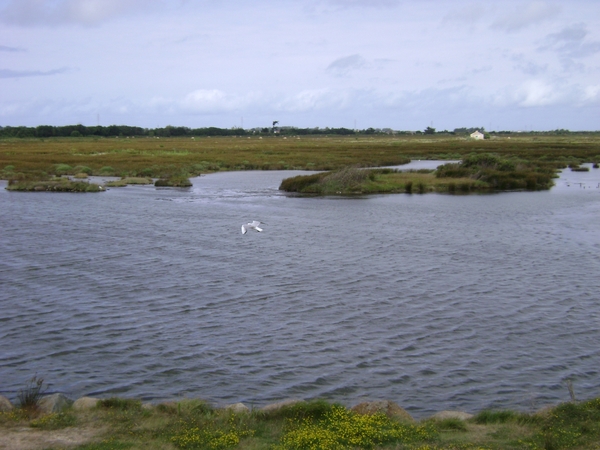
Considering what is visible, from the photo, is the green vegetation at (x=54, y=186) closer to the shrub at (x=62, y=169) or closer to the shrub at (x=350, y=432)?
the shrub at (x=62, y=169)

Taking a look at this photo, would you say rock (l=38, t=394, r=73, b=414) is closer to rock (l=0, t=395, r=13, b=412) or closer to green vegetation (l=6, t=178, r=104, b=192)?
rock (l=0, t=395, r=13, b=412)

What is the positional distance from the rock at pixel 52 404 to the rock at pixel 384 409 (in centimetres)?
Result: 465

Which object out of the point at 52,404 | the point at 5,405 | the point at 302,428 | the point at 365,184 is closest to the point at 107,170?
the point at 365,184

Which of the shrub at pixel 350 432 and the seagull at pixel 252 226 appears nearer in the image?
the shrub at pixel 350 432

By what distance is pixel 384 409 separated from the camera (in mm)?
10188

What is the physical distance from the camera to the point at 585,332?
16.0 metres

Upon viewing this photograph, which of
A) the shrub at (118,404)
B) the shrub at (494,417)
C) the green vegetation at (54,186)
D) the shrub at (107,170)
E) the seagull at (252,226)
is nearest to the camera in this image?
the shrub at (494,417)

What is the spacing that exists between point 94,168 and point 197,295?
53328 mm

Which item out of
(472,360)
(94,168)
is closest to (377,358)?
(472,360)

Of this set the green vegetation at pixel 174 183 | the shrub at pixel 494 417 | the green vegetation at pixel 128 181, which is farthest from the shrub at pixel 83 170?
the shrub at pixel 494 417

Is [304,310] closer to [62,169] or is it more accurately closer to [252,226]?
[252,226]

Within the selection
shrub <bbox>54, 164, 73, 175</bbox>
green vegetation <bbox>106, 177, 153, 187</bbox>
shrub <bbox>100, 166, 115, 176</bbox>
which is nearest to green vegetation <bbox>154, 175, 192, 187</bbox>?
green vegetation <bbox>106, 177, 153, 187</bbox>

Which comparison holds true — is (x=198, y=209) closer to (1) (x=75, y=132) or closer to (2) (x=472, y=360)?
(2) (x=472, y=360)

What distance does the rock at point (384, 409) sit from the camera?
32.9 ft
